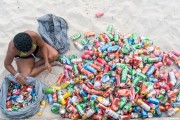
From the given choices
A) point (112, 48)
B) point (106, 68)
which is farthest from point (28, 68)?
point (112, 48)

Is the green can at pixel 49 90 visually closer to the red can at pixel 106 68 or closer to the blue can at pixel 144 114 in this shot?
the red can at pixel 106 68

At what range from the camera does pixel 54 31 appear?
5711 mm

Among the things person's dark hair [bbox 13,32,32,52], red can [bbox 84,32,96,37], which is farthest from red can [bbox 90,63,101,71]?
person's dark hair [bbox 13,32,32,52]

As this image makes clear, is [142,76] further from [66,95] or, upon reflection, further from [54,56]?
[54,56]

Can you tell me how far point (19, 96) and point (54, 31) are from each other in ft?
4.89

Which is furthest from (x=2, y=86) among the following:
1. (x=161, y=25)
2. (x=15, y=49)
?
(x=161, y=25)

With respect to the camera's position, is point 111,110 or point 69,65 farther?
point 69,65

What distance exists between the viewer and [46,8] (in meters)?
6.30

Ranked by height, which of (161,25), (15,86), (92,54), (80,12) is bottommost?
(15,86)

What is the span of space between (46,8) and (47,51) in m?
1.43

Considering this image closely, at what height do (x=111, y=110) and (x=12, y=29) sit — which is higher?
(x=12, y=29)

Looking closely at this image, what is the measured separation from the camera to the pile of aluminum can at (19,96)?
15.5 ft

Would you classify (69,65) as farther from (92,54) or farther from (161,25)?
(161,25)

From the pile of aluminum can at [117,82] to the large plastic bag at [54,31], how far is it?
0.22 meters
